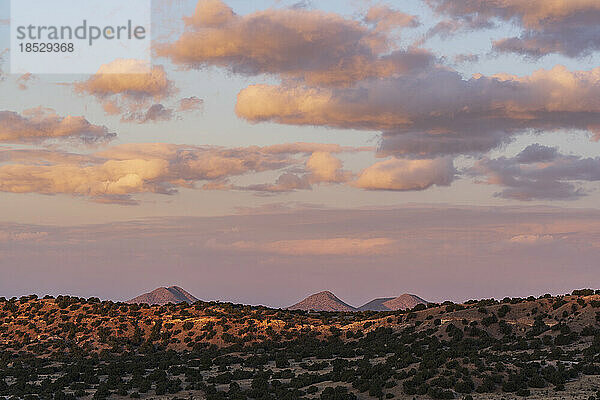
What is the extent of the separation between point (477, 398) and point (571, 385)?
680 centimetres

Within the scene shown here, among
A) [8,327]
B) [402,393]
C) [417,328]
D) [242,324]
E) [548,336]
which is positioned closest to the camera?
[402,393]

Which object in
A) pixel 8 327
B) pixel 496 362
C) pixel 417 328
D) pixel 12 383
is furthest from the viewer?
pixel 8 327

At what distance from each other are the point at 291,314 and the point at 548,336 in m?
45.3

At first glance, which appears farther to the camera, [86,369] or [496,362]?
[86,369]

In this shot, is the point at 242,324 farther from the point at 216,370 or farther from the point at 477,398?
the point at 477,398

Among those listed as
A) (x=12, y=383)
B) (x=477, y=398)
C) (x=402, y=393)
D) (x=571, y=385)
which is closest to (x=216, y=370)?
(x=12, y=383)

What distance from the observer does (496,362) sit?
52438 mm

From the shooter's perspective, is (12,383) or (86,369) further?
(86,369)

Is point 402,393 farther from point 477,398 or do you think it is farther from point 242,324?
point 242,324

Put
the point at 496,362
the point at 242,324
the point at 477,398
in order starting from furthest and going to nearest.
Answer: the point at 242,324 → the point at 496,362 → the point at 477,398

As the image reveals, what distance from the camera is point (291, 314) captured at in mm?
104875

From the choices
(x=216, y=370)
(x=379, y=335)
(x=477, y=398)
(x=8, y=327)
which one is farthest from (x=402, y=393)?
(x=8, y=327)

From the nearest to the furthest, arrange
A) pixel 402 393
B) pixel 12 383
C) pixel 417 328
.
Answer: pixel 402 393
pixel 12 383
pixel 417 328

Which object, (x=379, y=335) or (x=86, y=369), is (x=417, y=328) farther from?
(x=86, y=369)
